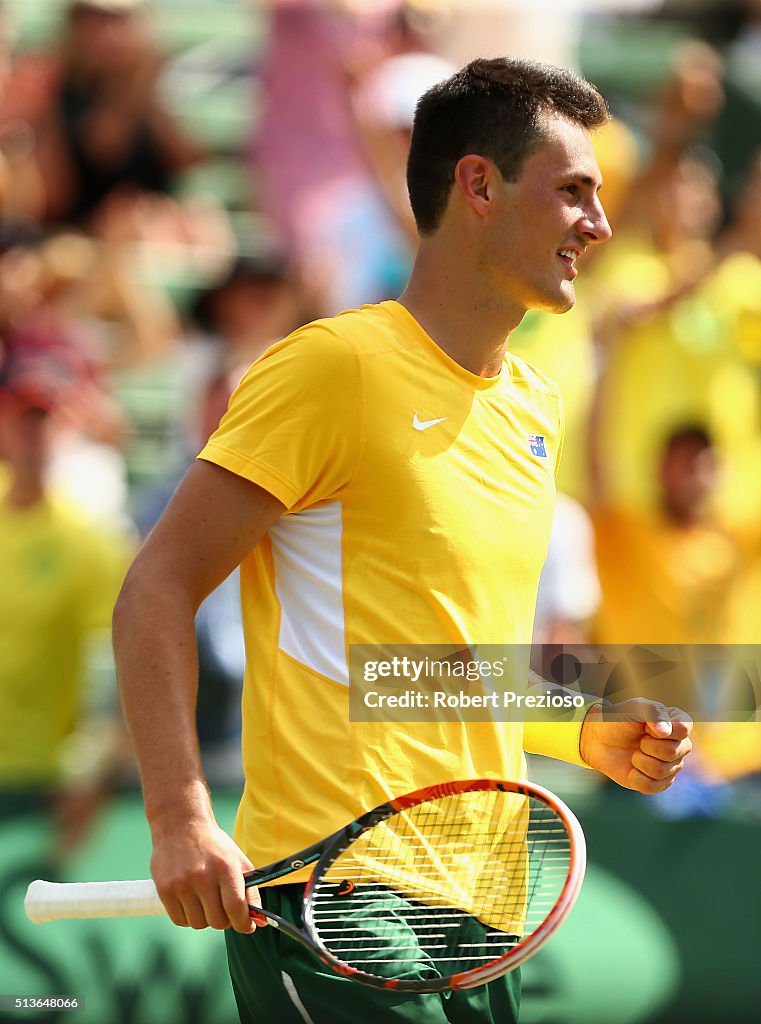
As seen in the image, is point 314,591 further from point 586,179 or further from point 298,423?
point 586,179

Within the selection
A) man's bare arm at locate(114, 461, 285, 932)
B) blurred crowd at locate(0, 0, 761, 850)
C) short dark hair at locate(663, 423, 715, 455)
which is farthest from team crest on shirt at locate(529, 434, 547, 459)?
short dark hair at locate(663, 423, 715, 455)

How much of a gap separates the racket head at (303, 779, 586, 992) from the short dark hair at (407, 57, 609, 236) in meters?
1.01

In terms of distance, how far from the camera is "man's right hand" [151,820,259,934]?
2217mm

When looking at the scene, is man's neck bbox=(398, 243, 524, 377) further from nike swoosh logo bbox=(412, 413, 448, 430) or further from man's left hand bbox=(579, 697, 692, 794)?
man's left hand bbox=(579, 697, 692, 794)

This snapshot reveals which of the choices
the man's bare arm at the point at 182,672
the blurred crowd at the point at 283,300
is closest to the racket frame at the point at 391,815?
the man's bare arm at the point at 182,672

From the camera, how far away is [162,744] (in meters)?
2.30

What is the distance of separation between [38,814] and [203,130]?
14.1 ft

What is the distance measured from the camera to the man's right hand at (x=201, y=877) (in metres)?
2.22

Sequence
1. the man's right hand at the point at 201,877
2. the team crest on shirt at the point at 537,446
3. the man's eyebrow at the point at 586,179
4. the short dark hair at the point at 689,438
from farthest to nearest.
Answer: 1. the short dark hair at the point at 689,438
2. the team crest on shirt at the point at 537,446
3. the man's eyebrow at the point at 586,179
4. the man's right hand at the point at 201,877

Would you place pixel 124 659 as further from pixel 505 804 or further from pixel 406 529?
pixel 505 804

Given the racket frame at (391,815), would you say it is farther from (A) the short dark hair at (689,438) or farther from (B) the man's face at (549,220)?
(A) the short dark hair at (689,438)

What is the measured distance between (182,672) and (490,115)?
3.55ft

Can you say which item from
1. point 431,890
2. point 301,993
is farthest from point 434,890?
point 301,993

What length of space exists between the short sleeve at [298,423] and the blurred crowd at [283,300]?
3.13 m
